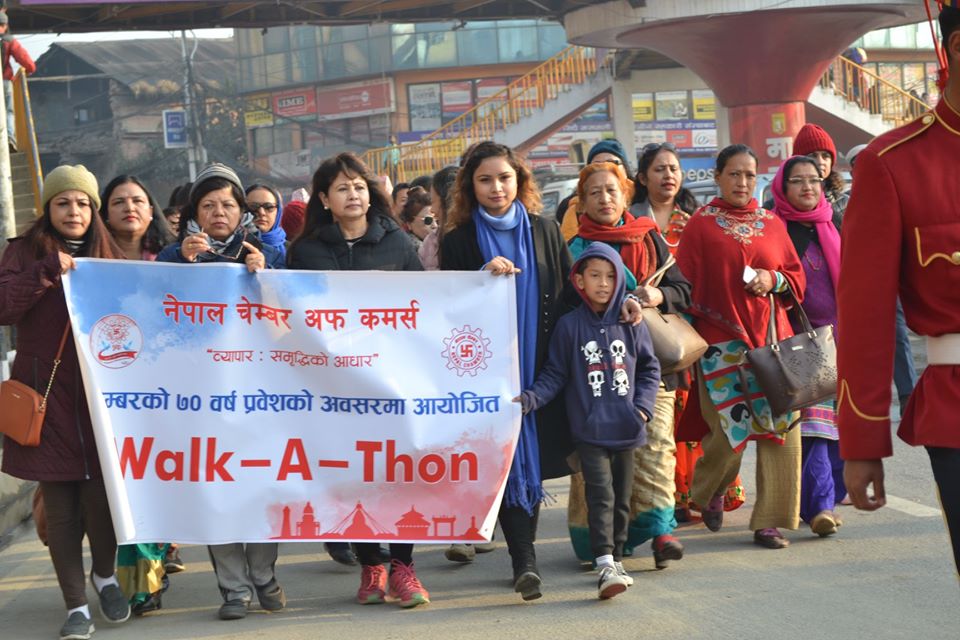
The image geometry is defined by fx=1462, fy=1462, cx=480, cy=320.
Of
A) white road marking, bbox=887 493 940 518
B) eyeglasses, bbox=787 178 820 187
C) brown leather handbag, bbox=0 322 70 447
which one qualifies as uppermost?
eyeglasses, bbox=787 178 820 187

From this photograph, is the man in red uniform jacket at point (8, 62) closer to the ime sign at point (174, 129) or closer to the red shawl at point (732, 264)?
the red shawl at point (732, 264)

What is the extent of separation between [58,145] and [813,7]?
107ft

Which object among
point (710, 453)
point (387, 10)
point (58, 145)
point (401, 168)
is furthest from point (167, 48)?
point (710, 453)

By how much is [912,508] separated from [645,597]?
84.1 inches

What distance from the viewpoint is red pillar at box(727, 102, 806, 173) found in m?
25.3

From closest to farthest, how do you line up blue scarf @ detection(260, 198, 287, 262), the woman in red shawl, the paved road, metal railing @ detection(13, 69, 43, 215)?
the paved road
the woman in red shawl
blue scarf @ detection(260, 198, 287, 262)
metal railing @ detection(13, 69, 43, 215)

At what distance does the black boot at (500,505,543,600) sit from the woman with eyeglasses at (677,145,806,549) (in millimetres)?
1318

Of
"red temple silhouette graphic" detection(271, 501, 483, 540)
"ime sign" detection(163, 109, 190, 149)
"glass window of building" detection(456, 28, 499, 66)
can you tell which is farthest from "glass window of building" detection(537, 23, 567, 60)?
"red temple silhouette graphic" detection(271, 501, 483, 540)

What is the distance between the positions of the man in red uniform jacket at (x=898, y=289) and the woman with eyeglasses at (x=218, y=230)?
11.2 feet

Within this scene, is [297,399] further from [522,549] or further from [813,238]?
[813,238]

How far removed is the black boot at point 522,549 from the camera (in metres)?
5.98

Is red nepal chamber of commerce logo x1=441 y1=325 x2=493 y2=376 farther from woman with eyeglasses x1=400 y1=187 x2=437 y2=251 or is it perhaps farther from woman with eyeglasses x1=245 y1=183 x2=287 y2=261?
woman with eyeglasses x1=400 y1=187 x2=437 y2=251

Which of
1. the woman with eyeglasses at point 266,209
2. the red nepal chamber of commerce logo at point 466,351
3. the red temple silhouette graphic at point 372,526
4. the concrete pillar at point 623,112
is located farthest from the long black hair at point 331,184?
the concrete pillar at point 623,112

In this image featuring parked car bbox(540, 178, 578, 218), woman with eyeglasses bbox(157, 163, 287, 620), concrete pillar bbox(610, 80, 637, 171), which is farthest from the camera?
concrete pillar bbox(610, 80, 637, 171)
